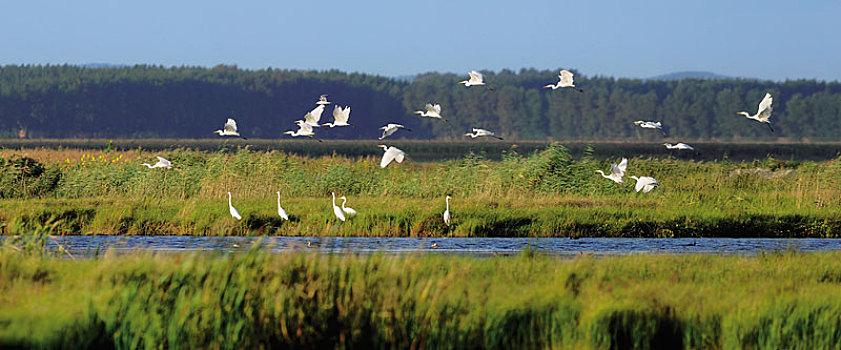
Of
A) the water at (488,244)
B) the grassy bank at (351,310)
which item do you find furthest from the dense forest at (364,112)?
the grassy bank at (351,310)

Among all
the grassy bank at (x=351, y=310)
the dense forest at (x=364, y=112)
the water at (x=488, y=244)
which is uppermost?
the grassy bank at (x=351, y=310)

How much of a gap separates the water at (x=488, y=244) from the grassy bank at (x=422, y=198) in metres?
0.78

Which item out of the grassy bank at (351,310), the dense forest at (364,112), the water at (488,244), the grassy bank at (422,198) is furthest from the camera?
the dense forest at (364,112)

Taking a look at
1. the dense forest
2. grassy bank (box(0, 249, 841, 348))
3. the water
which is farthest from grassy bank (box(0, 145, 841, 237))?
the dense forest

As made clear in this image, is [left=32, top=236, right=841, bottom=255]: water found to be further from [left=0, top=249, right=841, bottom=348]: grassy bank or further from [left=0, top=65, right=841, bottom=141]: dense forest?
[left=0, top=65, right=841, bottom=141]: dense forest

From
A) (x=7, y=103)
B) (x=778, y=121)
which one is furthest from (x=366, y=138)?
(x=778, y=121)

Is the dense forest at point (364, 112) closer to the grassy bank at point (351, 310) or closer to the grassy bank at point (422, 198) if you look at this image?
the grassy bank at point (422, 198)

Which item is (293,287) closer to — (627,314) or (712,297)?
(627,314)

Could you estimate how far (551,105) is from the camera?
7633 inches

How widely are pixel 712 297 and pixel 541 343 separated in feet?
7.69

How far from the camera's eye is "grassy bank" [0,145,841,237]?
2284cm

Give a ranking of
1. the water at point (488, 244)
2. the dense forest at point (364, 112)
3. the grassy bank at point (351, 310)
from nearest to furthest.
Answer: the grassy bank at point (351, 310), the water at point (488, 244), the dense forest at point (364, 112)

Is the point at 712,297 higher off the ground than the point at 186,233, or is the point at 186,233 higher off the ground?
the point at 712,297

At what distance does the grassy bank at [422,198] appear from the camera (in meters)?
22.8
